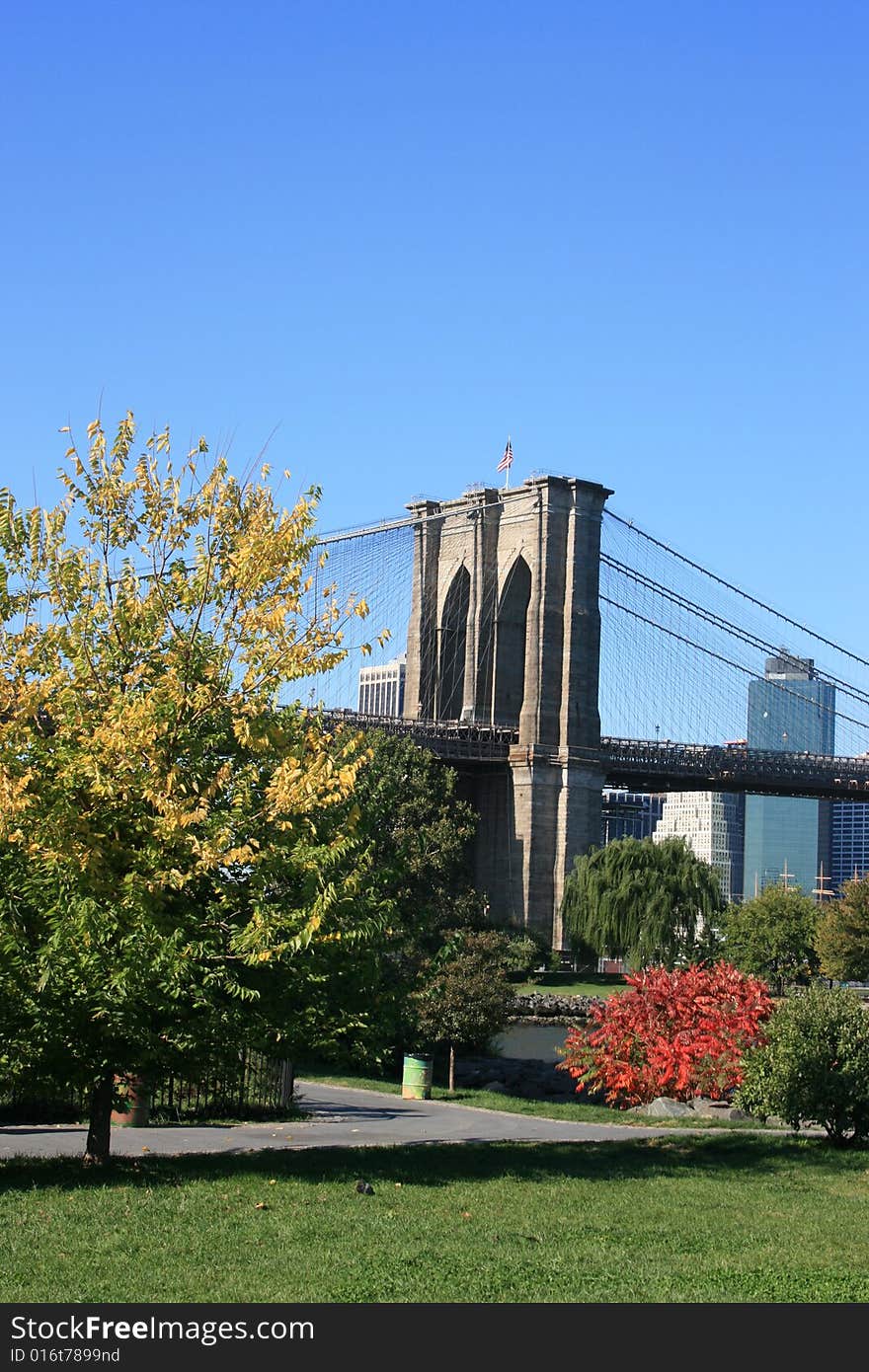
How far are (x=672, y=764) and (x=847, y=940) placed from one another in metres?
16.4

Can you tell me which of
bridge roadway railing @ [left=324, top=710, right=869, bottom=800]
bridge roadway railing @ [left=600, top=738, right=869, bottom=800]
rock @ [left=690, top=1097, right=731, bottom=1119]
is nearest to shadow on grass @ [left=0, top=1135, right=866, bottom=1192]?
rock @ [left=690, top=1097, right=731, bottom=1119]

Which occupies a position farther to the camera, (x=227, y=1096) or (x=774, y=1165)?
(x=227, y=1096)

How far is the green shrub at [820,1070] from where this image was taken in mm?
16734

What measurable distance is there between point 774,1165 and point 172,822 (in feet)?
23.4

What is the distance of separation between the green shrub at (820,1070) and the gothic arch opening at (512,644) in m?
62.1

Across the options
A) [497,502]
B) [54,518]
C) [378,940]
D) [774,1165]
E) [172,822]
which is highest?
[497,502]

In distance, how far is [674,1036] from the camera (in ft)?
73.8

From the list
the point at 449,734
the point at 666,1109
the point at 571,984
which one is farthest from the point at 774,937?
the point at 666,1109

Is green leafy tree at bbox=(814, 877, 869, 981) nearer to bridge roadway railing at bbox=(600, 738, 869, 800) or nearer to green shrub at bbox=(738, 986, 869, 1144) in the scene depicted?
bridge roadway railing at bbox=(600, 738, 869, 800)

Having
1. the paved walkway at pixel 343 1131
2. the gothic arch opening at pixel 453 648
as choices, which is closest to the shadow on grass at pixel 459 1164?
the paved walkway at pixel 343 1131

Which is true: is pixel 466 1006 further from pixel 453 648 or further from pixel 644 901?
pixel 453 648
